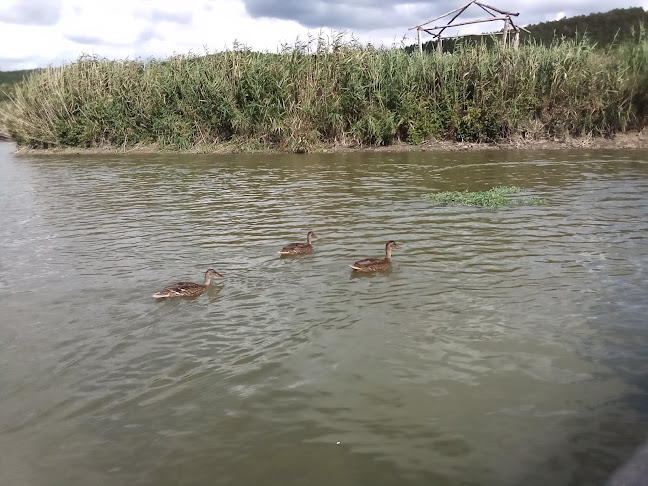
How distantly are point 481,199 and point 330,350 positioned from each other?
793 cm

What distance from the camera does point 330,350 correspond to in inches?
223

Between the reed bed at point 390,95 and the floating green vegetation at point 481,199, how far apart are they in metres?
10.6

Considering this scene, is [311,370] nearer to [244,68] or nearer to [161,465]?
[161,465]

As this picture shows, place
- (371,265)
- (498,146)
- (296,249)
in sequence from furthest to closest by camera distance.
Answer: (498,146)
(296,249)
(371,265)

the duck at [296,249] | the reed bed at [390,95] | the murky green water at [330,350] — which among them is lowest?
the murky green water at [330,350]

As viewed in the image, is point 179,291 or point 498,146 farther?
point 498,146

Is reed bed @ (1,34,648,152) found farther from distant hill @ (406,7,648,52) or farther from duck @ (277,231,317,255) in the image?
distant hill @ (406,7,648,52)

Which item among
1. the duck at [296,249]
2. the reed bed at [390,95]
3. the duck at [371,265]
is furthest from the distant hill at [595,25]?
the duck at [371,265]

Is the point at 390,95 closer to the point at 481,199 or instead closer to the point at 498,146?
the point at 498,146

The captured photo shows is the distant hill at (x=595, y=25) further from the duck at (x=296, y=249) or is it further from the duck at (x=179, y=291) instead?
the duck at (x=179, y=291)

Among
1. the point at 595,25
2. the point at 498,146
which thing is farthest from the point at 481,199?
the point at 595,25

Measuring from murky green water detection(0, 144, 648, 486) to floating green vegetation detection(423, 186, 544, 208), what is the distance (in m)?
0.58

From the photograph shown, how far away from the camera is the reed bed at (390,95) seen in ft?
75.9

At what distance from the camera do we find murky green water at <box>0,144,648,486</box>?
4.06 meters
